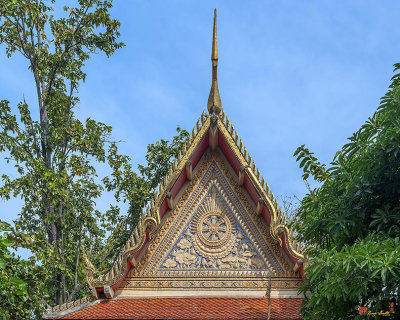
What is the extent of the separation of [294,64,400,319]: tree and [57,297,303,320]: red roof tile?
1.11 meters

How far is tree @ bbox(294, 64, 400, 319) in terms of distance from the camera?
6.94m

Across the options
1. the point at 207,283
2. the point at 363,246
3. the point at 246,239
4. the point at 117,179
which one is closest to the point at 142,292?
the point at 207,283

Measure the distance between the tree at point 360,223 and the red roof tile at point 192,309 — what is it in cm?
111

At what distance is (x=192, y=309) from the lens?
9766 mm

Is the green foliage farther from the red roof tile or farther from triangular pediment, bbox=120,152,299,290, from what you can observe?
triangular pediment, bbox=120,152,299,290

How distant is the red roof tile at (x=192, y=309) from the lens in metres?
9.50

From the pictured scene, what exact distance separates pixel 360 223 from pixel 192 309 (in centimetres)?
304

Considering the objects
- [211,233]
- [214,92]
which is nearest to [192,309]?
[211,233]

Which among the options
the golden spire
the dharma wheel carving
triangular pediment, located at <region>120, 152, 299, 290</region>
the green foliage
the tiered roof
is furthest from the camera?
the golden spire

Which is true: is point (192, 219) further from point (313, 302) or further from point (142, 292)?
point (313, 302)

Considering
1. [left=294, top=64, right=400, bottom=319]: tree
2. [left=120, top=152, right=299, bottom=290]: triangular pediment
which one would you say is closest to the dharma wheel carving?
[left=120, top=152, right=299, bottom=290]: triangular pediment

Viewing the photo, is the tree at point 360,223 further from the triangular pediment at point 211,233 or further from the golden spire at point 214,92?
the golden spire at point 214,92

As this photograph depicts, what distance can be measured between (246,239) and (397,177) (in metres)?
3.47

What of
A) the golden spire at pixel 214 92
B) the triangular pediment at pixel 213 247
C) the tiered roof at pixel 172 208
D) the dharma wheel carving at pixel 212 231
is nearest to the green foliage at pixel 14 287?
the tiered roof at pixel 172 208
